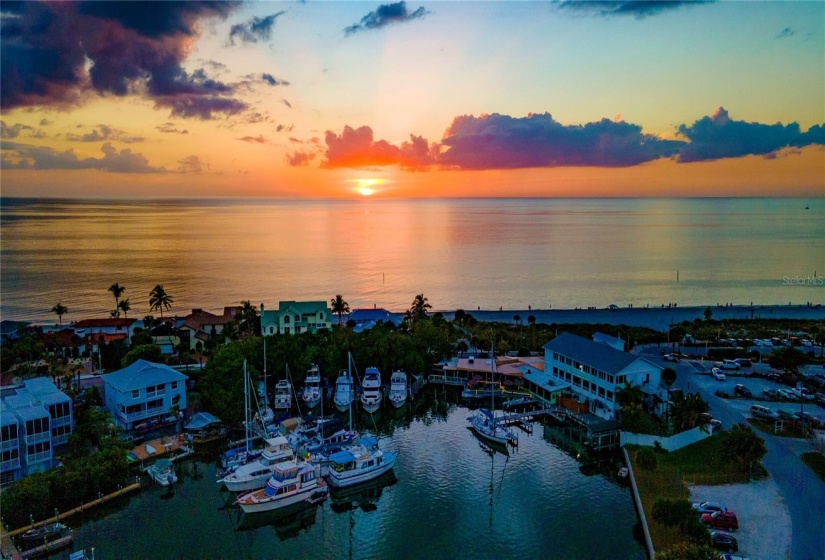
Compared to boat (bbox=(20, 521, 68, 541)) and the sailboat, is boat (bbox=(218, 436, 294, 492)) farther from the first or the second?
the sailboat

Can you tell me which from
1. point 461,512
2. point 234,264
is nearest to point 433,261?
point 234,264

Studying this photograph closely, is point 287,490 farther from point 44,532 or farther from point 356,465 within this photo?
point 44,532

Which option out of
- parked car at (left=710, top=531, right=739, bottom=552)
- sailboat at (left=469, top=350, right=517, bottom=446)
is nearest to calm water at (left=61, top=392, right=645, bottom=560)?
sailboat at (left=469, top=350, right=517, bottom=446)

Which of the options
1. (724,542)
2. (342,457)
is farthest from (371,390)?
(724,542)

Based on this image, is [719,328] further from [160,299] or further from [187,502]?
[160,299]

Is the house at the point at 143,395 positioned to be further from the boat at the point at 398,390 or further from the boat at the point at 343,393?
the boat at the point at 398,390

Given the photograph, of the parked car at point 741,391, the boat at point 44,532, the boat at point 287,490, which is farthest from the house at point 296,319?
the parked car at point 741,391
